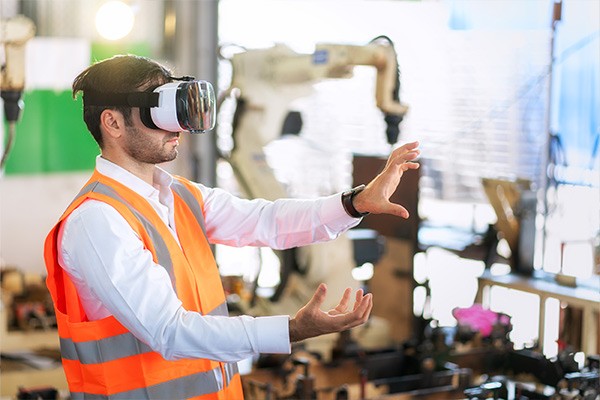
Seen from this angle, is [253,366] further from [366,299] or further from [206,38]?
[206,38]

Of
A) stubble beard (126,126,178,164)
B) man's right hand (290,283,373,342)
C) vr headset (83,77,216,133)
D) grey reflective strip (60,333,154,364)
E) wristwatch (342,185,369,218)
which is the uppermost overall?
vr headset (83,77,216,133)

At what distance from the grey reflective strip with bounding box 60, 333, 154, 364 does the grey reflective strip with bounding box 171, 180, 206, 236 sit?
0.34 metres

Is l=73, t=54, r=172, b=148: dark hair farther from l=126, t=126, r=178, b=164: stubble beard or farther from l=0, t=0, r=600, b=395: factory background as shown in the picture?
l=0, t=0, r=600, b=395: factory background

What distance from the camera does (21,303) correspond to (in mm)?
4691

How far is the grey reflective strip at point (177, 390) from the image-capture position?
6.74 feet

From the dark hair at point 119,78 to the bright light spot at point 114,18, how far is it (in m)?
3.62

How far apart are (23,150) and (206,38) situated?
55.1 inches

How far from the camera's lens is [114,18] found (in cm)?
563

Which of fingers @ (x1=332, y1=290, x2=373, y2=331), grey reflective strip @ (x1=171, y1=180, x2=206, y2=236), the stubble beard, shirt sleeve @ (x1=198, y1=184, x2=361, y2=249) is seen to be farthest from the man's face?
fingers @ (x1=332, y1=290, x2=373, y2=331)

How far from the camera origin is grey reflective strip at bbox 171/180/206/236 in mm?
2262

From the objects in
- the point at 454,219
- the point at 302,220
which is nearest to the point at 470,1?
the point at 454,219

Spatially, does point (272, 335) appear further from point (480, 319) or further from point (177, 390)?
point (480, 319)

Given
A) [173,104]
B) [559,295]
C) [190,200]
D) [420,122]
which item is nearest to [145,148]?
[173,104]

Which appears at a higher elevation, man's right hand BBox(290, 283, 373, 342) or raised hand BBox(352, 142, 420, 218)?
raised hand BBox(352, 142, 420, 218)
